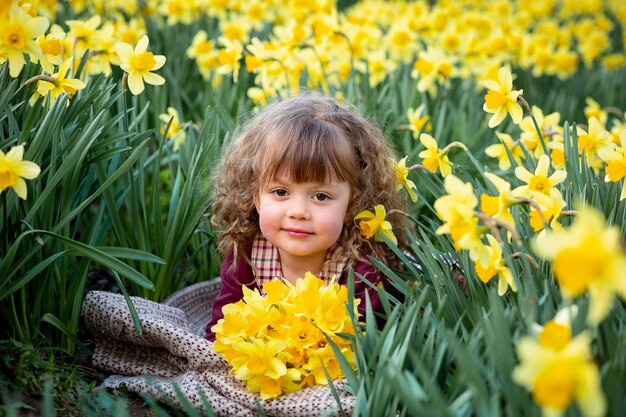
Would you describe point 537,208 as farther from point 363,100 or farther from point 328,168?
point 363,100

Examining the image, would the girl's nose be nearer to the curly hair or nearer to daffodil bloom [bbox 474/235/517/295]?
the curly hair

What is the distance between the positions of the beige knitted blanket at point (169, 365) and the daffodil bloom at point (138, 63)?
658 mm

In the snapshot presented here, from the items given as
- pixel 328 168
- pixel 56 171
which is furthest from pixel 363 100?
pixel 56 171

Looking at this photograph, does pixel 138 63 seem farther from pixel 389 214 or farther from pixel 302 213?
pixel 389 214

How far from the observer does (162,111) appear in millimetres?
3271

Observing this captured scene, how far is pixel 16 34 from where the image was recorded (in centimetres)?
181

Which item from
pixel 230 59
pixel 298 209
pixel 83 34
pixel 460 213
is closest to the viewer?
pixel 460 213

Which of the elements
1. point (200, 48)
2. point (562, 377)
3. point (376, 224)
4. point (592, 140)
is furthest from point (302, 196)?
point (200, 48)

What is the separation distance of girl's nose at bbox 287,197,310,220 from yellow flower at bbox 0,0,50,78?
2.55 ft

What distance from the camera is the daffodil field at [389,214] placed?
131cm

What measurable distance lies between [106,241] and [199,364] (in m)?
0.77

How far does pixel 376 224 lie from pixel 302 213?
0.22 m

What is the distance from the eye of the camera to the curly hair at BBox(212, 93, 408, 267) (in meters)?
2.11

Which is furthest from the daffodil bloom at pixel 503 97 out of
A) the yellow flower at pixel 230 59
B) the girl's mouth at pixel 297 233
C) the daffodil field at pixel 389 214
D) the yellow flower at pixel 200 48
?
the yellow flower at pixel 200 48
